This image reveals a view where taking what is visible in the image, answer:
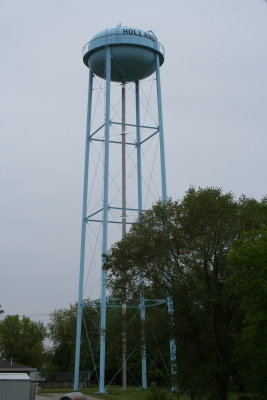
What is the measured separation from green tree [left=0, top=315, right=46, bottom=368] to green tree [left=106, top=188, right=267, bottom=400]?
117ft

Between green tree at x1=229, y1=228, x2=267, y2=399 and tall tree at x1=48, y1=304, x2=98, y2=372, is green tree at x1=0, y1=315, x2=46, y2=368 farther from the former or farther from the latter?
green tree at x1=229, y1=228, x2=267, y2=399

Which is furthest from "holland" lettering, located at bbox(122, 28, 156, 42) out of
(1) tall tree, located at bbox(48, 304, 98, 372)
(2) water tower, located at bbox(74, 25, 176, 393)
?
(1) tall tree, located at bbox(48, 304, 98, 372)

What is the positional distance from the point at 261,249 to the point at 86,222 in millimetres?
14053

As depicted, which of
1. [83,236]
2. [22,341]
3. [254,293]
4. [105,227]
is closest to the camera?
[254,293]

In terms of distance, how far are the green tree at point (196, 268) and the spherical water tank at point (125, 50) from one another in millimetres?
11141

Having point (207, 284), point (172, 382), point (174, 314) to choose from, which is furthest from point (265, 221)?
point (172, 382)

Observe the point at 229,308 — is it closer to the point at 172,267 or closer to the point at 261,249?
the point at 172,267

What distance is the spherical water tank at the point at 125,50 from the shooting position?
32.7m

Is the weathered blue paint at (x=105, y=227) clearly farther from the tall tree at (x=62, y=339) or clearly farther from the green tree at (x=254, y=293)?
the tall tree at (x=62, y=339)

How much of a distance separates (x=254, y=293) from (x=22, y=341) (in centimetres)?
4177

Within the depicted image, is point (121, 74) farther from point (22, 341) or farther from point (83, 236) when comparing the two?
point (22, 341)

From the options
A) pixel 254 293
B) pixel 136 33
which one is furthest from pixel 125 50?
pixel 254 293

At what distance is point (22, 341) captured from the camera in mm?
58281

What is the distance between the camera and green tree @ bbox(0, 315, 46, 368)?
5759 centimetres
